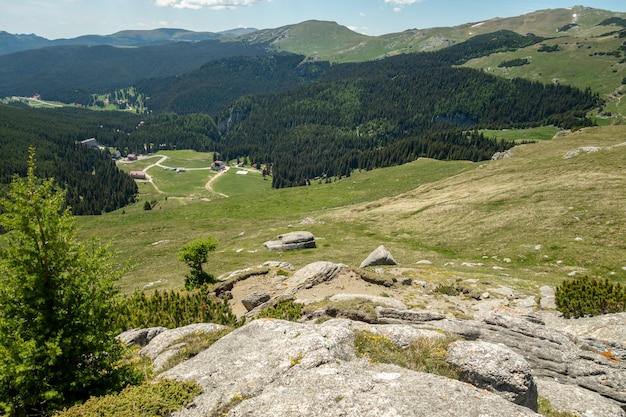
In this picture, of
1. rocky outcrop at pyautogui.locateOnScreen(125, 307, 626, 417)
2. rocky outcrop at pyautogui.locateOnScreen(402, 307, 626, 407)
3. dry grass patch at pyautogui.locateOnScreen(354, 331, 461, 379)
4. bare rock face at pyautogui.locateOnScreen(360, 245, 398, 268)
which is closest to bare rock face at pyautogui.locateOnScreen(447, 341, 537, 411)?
rocky outcrop at pyautogui.locateOnScreen(125, 307, 626, 417)

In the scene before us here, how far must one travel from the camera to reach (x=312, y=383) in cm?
1067

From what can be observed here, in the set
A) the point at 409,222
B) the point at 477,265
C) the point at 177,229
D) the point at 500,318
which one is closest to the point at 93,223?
the point at 177,229

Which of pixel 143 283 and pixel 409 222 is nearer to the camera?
pixel 143 283

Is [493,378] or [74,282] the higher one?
[74,282]

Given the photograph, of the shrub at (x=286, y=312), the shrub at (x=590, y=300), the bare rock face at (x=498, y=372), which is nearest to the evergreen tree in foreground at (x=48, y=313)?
the shrub at (x=286, y=312)

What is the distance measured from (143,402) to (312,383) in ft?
18.4

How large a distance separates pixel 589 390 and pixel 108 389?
20.0 meters

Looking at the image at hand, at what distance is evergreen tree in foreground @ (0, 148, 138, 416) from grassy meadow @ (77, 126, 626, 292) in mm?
2894

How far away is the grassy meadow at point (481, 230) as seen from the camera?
38000 mm

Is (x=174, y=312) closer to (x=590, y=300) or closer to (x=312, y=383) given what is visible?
(x=312, y=383)

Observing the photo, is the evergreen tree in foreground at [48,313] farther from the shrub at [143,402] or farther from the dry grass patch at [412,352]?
the dry grass patch at [412,352]

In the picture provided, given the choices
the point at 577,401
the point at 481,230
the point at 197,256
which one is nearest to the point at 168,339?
the point at 577,401

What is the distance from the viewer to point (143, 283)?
47.4 m

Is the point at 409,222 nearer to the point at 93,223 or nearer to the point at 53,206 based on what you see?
Answer: the point at 53,206
